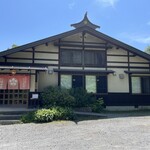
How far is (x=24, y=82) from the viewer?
51.8ft

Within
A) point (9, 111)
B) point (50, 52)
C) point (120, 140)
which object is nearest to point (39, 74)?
point (50, 52)

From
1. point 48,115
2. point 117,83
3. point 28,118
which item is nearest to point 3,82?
point 28,118

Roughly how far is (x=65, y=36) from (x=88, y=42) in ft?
6.92

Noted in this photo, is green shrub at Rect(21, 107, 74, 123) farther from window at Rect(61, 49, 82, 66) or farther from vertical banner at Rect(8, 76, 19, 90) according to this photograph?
window at Rect(61, 49, 82, 66)

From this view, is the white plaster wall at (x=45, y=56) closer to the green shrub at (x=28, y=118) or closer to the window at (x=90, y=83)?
the window at (x=90, y=83)

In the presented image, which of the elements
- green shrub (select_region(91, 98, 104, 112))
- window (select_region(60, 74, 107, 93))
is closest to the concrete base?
green shrub (select_region(91, 98, 104, 112))

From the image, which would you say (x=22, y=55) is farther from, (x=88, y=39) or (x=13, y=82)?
(x=88, y=39)

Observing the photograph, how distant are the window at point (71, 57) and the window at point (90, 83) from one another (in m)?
1.32

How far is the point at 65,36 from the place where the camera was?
671 inches

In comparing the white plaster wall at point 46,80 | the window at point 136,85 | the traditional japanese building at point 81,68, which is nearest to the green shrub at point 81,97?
the traditional japanese building at point 81,68

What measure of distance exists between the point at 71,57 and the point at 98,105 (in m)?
4.16

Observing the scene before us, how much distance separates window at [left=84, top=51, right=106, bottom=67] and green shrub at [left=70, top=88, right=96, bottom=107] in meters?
2.46

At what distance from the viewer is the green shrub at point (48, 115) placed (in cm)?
1196

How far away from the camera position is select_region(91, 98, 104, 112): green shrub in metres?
15.9
